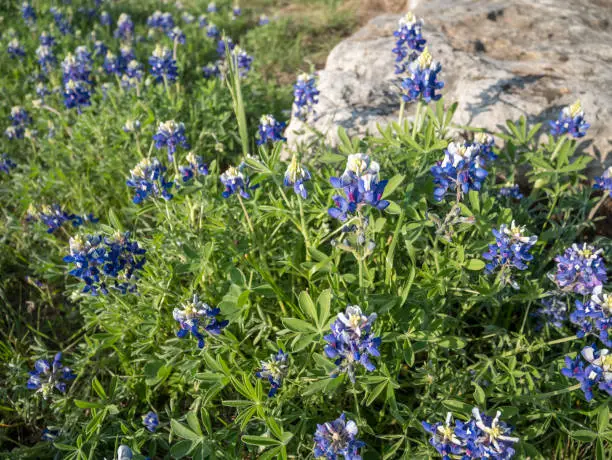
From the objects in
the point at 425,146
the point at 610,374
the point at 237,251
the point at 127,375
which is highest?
the point at 425,146

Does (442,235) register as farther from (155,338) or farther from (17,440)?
(17,440)

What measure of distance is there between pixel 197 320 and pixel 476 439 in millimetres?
1214

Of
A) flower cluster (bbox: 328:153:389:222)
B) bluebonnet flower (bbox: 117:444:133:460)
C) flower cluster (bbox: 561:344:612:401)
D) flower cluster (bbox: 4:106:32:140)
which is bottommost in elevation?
bluebonnet flower (bbox: 117:444:133:460)

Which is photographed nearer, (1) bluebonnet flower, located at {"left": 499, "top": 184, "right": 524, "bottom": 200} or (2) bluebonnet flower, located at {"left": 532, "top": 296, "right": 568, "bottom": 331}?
(2) bluebonnet flower, located at {"left": 532, "top": 296, "right": 568, "bottom": 331}

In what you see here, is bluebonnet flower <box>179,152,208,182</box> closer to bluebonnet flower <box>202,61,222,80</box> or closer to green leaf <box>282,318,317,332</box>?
green leaf <box>282,318,317,332</box>

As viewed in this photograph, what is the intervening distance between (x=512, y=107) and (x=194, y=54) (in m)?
3.94

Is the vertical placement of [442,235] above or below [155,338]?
above

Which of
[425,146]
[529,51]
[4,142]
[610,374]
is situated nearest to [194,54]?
[4,142]

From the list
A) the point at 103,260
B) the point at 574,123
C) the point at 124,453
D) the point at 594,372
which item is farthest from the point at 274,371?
the point at 574,123

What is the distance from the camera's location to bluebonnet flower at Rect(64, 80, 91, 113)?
3975 millimetres

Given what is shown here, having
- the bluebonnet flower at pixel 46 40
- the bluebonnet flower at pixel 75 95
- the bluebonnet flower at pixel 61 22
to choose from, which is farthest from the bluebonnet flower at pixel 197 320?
the bluebonnet flower at pixel 61 22

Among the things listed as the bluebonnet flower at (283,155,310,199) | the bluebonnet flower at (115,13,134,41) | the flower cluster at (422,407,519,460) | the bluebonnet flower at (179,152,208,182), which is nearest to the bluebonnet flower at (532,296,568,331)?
the flower cluster at (422,407,519,460)

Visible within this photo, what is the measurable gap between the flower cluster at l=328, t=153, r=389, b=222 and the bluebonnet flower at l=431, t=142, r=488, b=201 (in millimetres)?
391

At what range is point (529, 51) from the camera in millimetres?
4355
